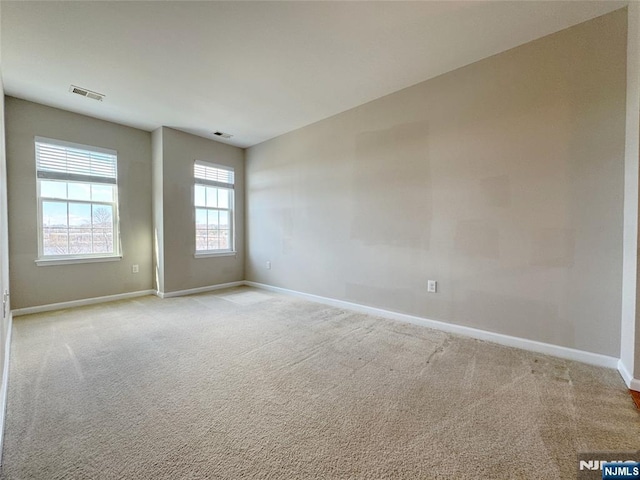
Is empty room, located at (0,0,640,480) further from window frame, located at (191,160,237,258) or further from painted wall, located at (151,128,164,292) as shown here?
window frame, located at (191,160,237,258)

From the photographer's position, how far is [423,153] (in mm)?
2980

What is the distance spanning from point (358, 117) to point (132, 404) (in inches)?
144

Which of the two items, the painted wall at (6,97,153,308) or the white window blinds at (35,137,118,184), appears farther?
the white window blinds at (35,137,118,184)

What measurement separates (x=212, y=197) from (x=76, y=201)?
6.13ft

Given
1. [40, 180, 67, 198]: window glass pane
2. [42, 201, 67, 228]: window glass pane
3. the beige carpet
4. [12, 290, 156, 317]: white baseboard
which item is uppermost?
[40, 180, 67, 198]: window glass pane

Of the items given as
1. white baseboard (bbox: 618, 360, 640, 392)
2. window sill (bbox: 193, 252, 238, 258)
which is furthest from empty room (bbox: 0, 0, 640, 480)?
window sill (bbox: 193, 252, 238, 258)

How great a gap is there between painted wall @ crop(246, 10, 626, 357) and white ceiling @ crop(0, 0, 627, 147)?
320mm

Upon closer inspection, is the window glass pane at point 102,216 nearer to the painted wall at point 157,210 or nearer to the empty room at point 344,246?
the empty room at point 344,246

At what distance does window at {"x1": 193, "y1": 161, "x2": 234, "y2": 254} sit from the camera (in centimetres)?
471

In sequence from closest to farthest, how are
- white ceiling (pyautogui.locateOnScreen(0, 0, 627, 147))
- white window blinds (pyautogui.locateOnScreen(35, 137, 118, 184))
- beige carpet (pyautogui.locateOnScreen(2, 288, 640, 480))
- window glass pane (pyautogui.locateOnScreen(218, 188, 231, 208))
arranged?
1. beige carpet (pyautogui.locateOnScreen(2, 288, 640, 480))
2. white ceiling (pyautogui.locateOnScreen(0, 0, 627, 147))
3. white window blinds (pyautogui.locateOnScreen(35, 137, 118, 184))
4. window glass pane (pyautogui.locateOnScreen(218, 188, 231, 208))

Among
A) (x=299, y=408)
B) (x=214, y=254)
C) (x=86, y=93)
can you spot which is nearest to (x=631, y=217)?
(x=299, y=408)

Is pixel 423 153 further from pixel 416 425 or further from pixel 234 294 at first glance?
pixel 234 294

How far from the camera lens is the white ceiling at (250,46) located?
200 cm

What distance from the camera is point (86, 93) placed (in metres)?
3.17
